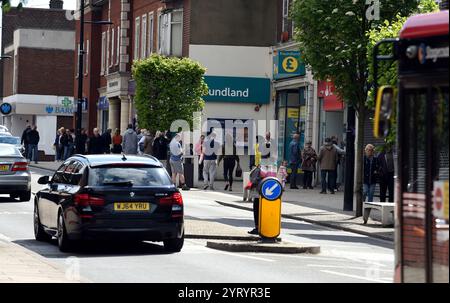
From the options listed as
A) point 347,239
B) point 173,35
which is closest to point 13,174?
point 347,239

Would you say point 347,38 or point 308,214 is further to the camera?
point 308,214

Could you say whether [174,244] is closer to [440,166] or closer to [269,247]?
[269,247]

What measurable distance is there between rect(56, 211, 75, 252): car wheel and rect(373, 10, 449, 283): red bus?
8.66 metres

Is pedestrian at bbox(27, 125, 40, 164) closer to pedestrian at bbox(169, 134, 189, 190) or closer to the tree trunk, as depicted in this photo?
pedestrian at bbox(169, 134, 189, 190)

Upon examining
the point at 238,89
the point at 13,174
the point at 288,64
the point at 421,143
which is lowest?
the point at 13,174

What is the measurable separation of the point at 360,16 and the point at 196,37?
23565mm

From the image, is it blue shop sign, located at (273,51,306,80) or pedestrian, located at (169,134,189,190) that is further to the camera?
blue shop sign, located at (273,51,306,80)

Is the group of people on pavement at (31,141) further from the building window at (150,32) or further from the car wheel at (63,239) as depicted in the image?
the car wheel at (63,239)

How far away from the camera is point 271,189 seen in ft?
66.0

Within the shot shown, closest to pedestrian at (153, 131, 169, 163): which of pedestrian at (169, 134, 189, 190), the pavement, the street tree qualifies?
the pavement

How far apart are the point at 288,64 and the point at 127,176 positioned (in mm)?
29579

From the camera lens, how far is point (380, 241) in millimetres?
23469

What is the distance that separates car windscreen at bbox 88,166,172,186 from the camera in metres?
18.5
